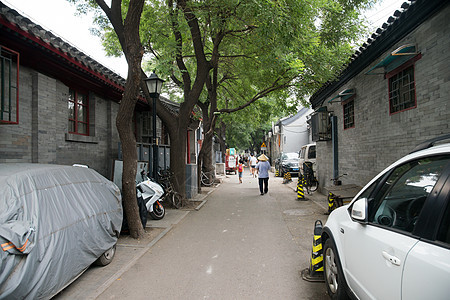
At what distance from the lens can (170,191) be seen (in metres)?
10.4

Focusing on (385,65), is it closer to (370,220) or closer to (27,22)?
(370,220)

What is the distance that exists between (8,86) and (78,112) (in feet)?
9.70

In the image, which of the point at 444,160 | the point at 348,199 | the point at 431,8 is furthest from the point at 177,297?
the point at 431,8

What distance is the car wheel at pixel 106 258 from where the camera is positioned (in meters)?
4.81

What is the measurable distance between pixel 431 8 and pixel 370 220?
4.85 meters

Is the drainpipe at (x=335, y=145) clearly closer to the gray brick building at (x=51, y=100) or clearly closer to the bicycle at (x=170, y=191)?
the bicycle at (x=170, y=191)

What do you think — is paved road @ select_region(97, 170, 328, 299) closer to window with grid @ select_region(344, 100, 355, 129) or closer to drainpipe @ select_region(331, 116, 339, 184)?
drainpipe @ select_region(331, 116, 339, 184)

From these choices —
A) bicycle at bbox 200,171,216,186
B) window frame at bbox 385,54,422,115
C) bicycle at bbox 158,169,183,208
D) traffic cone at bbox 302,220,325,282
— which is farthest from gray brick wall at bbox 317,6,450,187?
bicycle at bbox 200,171,216,186

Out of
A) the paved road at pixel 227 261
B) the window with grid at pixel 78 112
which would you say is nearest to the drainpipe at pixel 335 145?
the paved road at pixel 227 261

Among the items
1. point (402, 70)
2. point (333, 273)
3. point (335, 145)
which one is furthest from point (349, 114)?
point (333, 273)

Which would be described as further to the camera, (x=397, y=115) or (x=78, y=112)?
(x=78, y=112)

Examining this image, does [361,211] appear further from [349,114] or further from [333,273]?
[349,114]

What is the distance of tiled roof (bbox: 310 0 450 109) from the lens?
18.3 feet

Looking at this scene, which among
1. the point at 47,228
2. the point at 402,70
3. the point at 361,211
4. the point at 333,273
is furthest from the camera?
the point at 402,70
